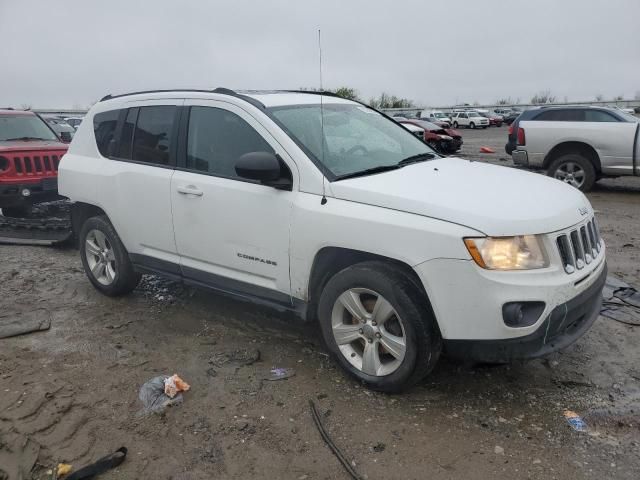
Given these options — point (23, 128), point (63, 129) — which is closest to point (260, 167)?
point (23, 128)

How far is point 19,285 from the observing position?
581cm

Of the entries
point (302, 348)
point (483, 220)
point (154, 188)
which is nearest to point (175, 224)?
point (154, 188)

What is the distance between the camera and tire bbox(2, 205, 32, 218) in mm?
8727

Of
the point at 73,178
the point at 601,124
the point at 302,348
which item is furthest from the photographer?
the point at 601,124

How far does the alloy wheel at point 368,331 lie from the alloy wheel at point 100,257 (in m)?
2.58

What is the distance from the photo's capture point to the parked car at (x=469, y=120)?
42431 mm

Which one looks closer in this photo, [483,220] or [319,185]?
[483,220]

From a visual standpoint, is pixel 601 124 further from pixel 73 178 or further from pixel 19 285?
pixel 19 285

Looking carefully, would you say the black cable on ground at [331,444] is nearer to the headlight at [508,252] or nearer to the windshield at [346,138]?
the headlight at [508,252]

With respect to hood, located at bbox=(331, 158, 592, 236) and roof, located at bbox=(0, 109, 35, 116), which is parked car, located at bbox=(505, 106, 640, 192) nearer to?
hood, located at bbox=(331, 158, 592, 236)

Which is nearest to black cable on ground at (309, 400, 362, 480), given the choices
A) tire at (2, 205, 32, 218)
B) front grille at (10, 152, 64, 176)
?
front grille at (10, 152, 64, 176)

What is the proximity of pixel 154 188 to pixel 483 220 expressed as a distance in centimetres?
267

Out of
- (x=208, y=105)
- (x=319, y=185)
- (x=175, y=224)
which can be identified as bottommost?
(x=175, y=224)

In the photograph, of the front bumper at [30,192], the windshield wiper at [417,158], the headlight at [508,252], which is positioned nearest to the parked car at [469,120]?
the front bumper at [30,192]
